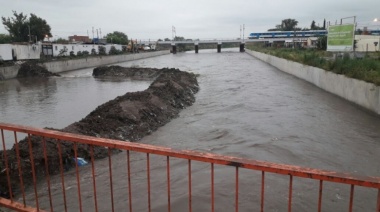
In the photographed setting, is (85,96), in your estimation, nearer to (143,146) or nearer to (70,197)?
(70,197)

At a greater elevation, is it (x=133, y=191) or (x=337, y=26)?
(x=337, y=26)

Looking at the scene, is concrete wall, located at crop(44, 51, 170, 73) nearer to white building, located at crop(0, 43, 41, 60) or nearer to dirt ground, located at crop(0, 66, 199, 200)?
white building, located at crop(0, 43, 41, 60)

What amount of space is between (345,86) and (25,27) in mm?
64764

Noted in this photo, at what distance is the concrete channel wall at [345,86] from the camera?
44.6 ft

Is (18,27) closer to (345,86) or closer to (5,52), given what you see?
(5,52)

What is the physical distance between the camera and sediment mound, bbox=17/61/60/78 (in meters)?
35.8

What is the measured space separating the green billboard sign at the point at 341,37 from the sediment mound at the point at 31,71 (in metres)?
29.4

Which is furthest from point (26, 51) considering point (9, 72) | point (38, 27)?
point (38, 27)

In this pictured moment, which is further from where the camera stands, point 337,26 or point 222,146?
point 337,26

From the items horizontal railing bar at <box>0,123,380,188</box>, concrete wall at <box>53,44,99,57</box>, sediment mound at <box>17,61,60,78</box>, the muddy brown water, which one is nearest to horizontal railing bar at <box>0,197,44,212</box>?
horizontal railing bar at <box>0,123,380,188</box>

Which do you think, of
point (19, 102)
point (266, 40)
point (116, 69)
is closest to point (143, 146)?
point (19, 102)

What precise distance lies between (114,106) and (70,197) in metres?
6.23

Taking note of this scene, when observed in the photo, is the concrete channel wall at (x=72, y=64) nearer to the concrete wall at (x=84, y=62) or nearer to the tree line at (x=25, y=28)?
the concrete wall at (x=84, y=62)

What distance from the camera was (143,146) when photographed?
342cm
